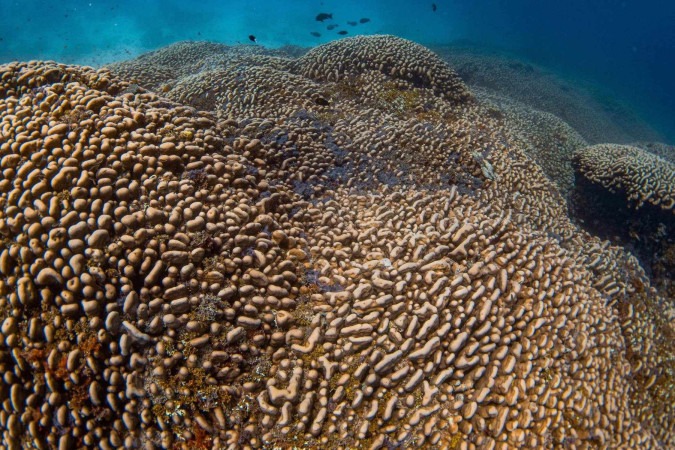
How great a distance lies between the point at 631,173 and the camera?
7.41m

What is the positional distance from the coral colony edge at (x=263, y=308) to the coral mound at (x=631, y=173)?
3.73 m

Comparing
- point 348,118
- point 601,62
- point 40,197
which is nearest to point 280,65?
point 348,118

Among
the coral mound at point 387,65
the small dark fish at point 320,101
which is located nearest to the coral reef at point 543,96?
the coral mound at point 387,65

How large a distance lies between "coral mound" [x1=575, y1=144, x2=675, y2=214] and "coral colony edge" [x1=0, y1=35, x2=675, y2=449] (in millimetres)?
3732

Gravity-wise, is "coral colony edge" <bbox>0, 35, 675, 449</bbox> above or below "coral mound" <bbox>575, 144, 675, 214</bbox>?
below

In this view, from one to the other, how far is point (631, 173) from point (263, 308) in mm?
8431

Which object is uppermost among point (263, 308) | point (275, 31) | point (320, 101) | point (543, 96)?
point (275, 31)

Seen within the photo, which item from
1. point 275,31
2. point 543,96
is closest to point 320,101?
point 543,96

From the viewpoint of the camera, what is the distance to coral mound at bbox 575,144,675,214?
714cm

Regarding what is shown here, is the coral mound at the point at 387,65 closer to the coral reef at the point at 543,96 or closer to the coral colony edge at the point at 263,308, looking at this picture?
the coral colony edge at the point at 263,308

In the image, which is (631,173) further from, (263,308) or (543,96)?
(543,96)

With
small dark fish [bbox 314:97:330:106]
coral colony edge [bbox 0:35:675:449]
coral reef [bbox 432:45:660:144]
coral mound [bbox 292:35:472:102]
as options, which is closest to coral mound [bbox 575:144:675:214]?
coral mound [bbox 292:35:472:102]

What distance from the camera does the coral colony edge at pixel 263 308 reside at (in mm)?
2408

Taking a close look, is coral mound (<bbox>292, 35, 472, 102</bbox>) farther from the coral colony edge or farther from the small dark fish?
the coral colony edge
